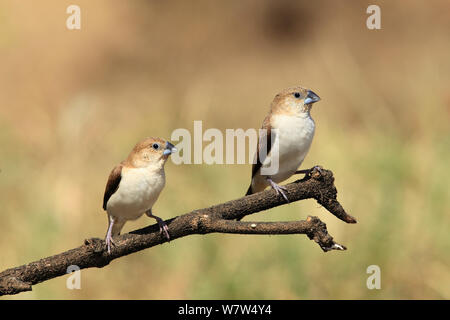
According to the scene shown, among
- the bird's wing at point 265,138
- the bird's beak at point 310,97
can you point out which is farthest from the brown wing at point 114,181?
the bird's beak at point 310,97

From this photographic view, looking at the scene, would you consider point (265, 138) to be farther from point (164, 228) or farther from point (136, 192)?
point (164, 228)

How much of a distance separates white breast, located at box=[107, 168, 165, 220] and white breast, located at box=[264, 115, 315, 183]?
72cm

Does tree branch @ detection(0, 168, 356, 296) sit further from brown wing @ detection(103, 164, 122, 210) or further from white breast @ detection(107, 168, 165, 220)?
brown wing @ detection(103, 164, 122, 210)

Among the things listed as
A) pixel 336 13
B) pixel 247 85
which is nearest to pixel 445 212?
pixel 247 85

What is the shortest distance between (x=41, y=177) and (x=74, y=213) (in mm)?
1521

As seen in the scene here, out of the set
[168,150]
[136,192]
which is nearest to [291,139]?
[168,150]

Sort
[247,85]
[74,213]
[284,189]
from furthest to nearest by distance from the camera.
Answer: [247,85]
[74,213]
[284,189]

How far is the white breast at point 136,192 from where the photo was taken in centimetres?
286

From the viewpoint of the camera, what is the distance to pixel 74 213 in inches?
262

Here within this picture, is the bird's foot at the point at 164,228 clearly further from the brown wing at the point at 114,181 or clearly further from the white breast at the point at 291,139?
the white breast at the point at 291,139

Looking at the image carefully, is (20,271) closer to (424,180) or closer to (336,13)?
(424,180)

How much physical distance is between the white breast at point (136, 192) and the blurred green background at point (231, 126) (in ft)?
8.57

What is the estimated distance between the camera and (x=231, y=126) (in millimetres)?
8445

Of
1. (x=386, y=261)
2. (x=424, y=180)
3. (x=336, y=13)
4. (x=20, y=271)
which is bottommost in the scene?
(x=386, y=261)
